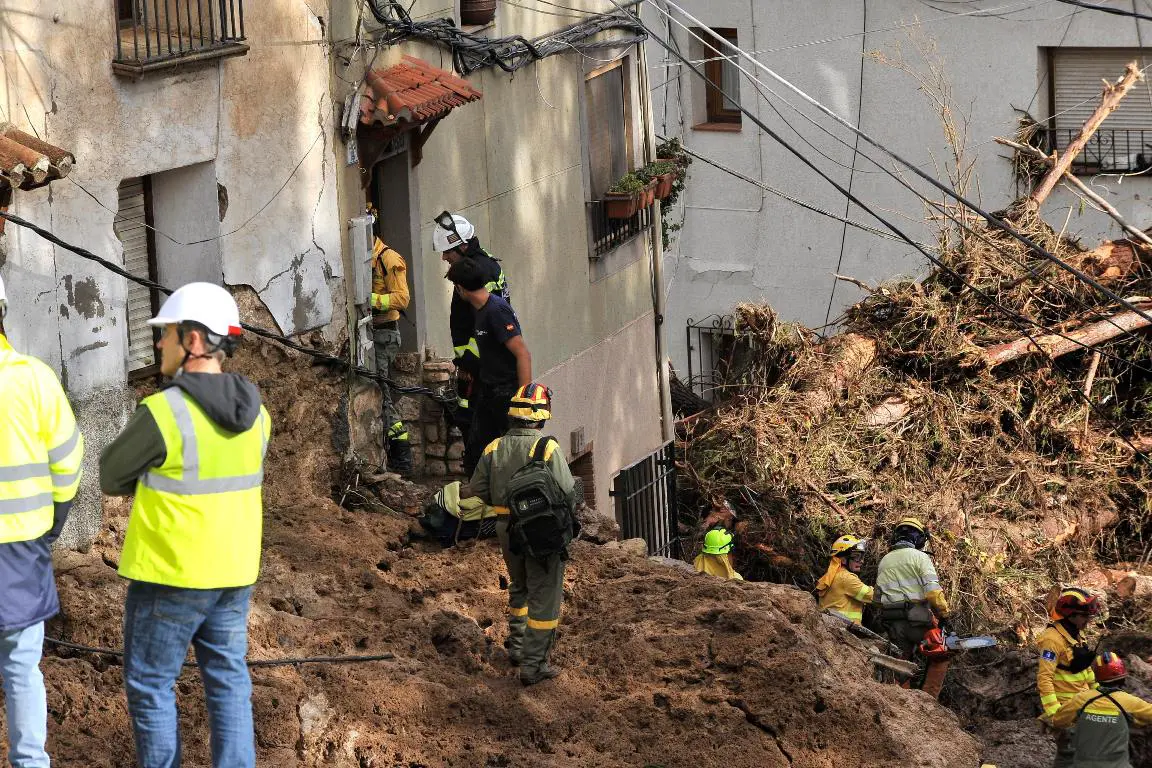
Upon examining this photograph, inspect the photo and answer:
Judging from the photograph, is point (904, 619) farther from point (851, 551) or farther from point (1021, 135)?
point (1021, 135)

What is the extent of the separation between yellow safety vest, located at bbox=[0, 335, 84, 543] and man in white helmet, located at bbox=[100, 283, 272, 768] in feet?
1.03

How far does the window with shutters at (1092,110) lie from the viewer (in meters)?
19.9

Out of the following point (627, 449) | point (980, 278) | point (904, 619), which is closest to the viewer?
point (904, 619)

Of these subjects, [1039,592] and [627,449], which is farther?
[627,449]

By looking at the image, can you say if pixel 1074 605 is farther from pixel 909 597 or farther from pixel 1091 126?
pixel 1091 126

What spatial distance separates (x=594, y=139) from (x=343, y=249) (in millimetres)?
5793

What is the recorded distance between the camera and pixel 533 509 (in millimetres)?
7902

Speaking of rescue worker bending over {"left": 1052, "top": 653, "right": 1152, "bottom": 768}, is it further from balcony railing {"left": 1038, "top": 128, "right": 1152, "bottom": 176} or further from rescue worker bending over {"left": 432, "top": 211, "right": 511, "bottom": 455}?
balcony railing {"left": 1038, "top": 128, "right": 1152, "bottom": 176}

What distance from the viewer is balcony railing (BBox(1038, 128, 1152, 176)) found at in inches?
786

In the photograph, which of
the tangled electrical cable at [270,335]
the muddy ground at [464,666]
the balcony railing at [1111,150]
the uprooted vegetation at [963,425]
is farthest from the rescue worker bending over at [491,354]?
the balcony railing at [1111,150]

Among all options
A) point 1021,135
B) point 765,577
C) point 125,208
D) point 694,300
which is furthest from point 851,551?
point 694,300

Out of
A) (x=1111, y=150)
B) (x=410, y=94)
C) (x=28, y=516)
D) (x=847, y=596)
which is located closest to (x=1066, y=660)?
(x=847, y=596)

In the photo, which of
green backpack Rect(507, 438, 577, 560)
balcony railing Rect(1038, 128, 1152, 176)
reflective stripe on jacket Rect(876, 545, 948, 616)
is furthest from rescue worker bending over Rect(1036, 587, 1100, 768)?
balcony railing Rect(1038, 128, 1152, 176)

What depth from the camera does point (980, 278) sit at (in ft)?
50.4
